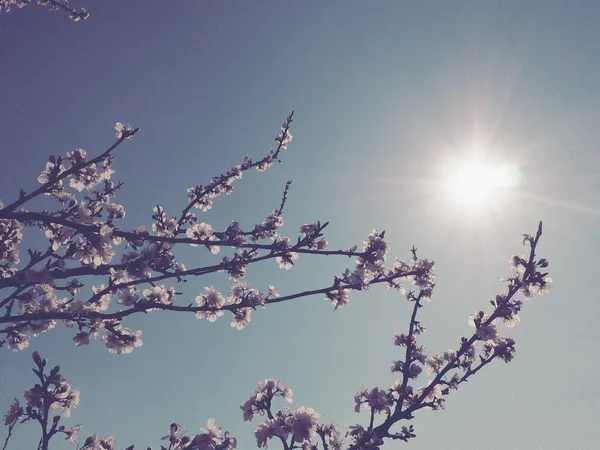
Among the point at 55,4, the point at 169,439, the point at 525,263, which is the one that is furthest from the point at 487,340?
the point at 55,4

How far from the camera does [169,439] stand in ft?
15.9

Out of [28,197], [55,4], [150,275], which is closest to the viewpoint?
[28,197]

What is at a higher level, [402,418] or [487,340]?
[487,340]

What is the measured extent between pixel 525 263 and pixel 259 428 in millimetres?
4759

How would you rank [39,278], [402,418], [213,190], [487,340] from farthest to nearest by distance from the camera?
[213,190] < [487,340] < [402,418] < [39,278]

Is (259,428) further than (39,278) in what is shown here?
Yes

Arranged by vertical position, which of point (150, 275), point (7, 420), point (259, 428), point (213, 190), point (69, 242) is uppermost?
point (213, 190)

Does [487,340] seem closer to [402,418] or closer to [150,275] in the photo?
[402,418]

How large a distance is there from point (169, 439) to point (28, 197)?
3.46 metres

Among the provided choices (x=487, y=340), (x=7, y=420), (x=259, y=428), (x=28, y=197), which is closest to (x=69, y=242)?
(x=28, y=197)

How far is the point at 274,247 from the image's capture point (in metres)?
4.36

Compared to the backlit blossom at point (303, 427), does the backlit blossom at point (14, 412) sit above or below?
below

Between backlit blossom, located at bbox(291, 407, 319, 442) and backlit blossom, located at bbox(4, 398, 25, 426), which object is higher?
backlit blossom, located at bbox(291, 407, 319, 442)

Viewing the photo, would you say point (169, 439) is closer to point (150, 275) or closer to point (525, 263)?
point (150, 275)
